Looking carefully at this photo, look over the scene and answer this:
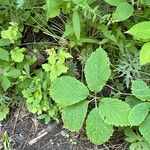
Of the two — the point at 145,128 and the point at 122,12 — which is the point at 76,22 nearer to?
the point at 122,12

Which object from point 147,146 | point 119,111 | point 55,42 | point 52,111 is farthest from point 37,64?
point 147,146

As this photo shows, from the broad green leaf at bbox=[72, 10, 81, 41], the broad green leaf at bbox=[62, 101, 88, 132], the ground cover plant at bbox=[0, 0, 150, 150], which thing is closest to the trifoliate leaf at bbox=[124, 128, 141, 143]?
the ground cover plant at bbox=[0, 0, 150, 150]

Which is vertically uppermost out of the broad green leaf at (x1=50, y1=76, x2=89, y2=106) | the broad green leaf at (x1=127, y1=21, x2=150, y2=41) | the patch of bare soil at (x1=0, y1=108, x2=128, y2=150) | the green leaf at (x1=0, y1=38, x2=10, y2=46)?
the broad green leaf at (x1=127, y1=21, x2=150, y2=41)

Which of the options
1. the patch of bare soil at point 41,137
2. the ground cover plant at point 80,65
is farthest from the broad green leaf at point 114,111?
the patch of bare soil at point 41,137

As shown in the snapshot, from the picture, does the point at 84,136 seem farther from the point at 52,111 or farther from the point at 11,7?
the point at 11,7

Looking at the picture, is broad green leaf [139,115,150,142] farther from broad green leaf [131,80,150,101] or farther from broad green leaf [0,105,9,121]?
broad green leaf [0,105,9,121]

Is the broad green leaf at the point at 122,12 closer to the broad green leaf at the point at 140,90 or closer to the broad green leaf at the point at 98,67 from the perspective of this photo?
the broad green leaf at the point at 98,67

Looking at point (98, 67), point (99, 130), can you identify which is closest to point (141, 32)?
point (98, 67)

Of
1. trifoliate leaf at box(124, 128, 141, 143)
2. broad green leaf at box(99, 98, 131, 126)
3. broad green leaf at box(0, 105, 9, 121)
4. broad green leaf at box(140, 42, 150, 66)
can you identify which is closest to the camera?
broad green leaf at box(140, 42, 150, 66)
